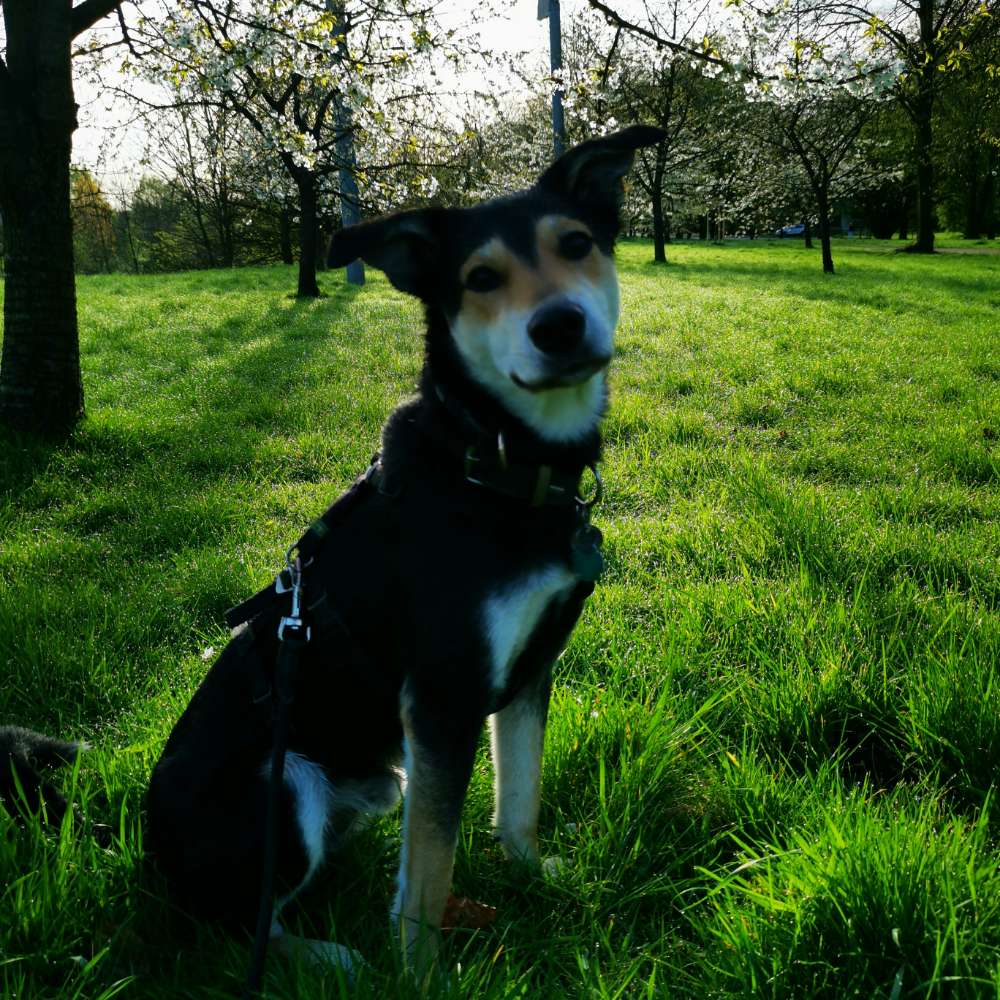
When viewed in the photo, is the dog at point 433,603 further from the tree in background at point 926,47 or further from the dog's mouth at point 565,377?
the tree in background at point 926,47

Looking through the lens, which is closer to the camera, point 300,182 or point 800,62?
point 800,62

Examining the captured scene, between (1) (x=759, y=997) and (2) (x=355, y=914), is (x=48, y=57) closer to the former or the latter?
(2) (x=355, y=914)

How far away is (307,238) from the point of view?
54.9 feet

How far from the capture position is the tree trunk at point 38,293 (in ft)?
18.9

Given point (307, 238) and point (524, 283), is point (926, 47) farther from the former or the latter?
point (307, 238)

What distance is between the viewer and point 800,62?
5988 mm

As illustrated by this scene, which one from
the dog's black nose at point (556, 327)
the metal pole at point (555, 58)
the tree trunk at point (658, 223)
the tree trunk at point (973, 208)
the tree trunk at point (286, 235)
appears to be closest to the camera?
the dog's black nose at point (556, 327)

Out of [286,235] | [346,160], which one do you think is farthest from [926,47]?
[286,235]

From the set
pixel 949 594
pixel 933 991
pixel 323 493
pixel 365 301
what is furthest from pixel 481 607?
pixel 365 301

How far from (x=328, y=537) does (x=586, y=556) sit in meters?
0.76

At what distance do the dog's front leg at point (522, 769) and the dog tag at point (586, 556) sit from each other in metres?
0.47

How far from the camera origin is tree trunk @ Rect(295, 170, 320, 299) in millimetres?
16453

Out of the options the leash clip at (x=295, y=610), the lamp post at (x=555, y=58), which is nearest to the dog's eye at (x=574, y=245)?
the leash clip at (x=295, y=610)

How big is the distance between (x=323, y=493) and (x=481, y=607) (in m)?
3.55
